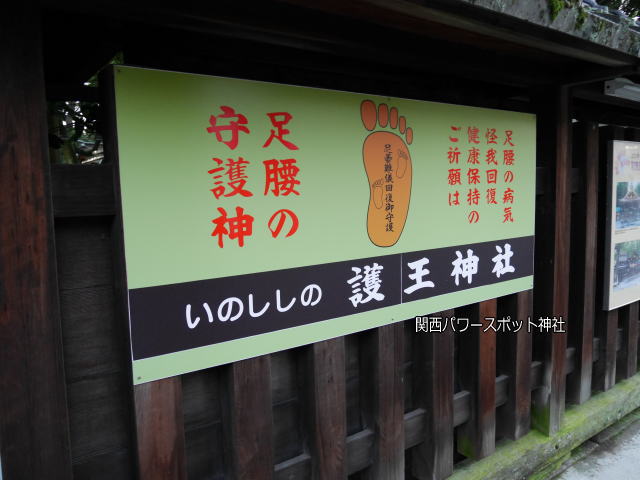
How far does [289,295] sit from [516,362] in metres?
2.09

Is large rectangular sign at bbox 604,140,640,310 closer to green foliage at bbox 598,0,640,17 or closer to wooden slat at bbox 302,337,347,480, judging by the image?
wooden slat at bbox 302,337,347,480

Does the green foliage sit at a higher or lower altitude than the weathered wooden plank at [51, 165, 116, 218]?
higher

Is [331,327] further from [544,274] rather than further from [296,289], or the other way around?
[544,274]

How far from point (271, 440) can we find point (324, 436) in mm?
323

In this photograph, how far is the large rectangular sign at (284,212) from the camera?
1.88 m

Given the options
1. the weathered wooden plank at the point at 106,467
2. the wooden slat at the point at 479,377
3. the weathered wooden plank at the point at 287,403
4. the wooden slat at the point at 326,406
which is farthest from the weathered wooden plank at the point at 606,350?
the weathered wooden plank at the point at 106,467

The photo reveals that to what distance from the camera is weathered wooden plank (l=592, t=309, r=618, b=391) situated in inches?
176

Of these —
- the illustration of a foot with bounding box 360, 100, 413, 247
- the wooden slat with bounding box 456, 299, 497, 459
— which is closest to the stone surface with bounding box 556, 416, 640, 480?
the wooden slat with bounding box 456, 299, 497, 459

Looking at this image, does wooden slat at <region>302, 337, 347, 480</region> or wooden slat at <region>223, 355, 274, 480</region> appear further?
wooden slat at <region>302, 337, 347, 480</region>

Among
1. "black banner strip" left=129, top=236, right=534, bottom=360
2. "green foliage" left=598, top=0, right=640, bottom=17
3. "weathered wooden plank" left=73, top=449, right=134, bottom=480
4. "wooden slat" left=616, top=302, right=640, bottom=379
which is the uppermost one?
"green foliage" left=598, top=0, right=640, bottom=17

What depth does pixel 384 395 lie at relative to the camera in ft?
8.96

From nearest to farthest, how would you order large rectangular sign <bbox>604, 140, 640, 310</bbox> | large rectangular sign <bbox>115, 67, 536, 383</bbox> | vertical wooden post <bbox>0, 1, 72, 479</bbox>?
vertical wooden post <bbox>0, 1, 72, 479</bbox>, large rectangular sign <bbox>115, 67, 536, 383</bbox>, large rectangular sign <bbox>604, 140, 640, 310</bbox>

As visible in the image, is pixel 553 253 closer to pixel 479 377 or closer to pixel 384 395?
pixel 479 377

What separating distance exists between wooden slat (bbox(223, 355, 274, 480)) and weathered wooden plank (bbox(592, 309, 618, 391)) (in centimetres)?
356
